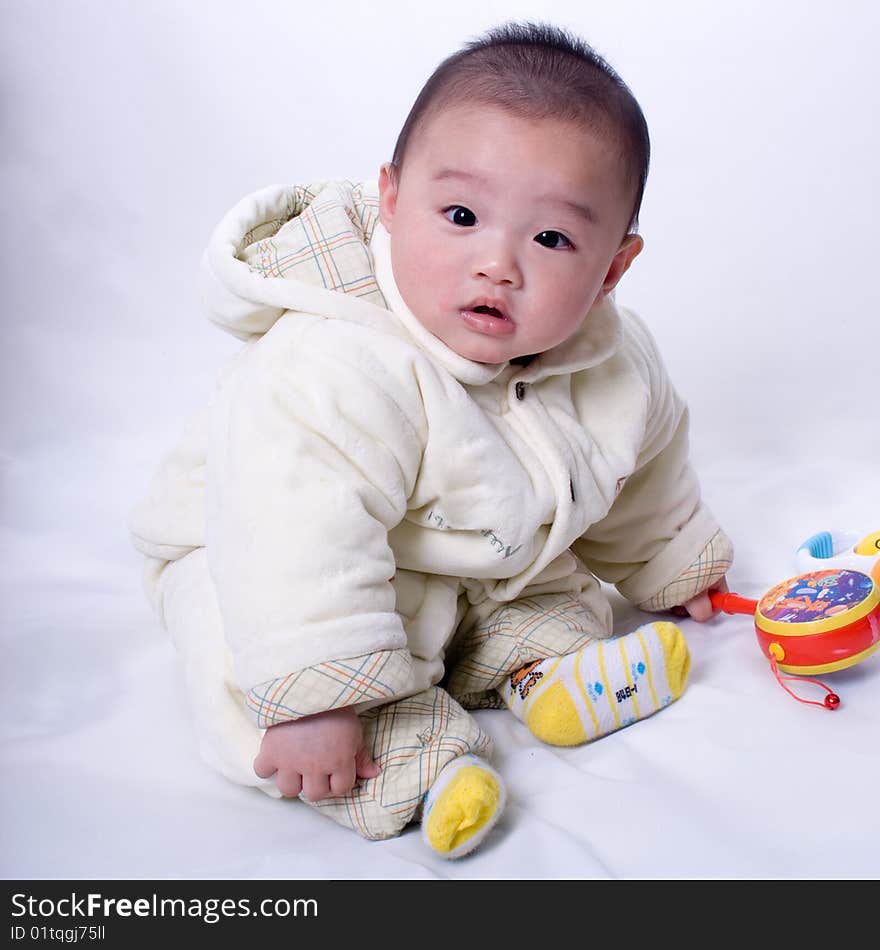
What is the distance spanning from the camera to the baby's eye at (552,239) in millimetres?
1177

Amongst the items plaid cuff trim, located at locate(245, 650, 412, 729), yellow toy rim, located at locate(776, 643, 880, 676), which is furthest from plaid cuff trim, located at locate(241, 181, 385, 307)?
yellow toy rim, located at locate(776, 643, 880, 676)

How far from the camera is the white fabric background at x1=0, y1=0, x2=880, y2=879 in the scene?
1.40 m

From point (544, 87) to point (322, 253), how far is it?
28cm

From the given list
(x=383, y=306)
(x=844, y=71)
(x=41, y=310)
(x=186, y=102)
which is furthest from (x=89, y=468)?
(x=844, y=71)

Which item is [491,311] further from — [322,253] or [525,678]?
[525,678]

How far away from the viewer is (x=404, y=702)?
3.93ft

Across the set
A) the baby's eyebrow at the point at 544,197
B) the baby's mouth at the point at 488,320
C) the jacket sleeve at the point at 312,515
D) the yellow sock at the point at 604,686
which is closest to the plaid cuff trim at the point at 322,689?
the jacket sleeve at the point at 312,515

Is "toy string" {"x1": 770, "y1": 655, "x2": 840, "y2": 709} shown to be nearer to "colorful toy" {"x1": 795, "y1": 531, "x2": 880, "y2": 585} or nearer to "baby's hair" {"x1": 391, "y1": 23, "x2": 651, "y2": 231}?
"colorful toy" {"x1": 795, "y1": 531, "x2": 880, "y2": 585}

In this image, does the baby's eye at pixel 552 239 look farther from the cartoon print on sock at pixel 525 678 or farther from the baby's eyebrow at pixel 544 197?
the cartoon print on sock at pixel 525 678

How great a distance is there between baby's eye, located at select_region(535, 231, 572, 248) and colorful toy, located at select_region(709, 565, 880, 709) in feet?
1.60

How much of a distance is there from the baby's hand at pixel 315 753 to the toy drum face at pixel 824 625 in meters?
0.51

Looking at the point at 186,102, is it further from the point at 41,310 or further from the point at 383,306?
the point at 383,306

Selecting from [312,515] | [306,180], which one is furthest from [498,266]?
[306,180]

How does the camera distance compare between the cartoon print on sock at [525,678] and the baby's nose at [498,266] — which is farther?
the cartoon print on sock at [525,678]
